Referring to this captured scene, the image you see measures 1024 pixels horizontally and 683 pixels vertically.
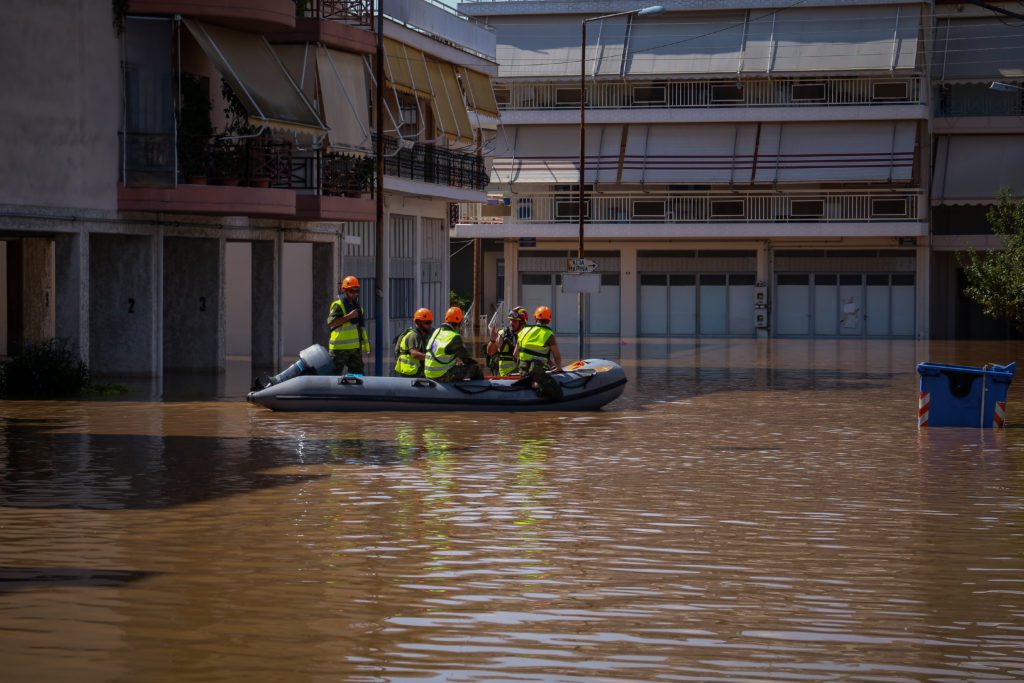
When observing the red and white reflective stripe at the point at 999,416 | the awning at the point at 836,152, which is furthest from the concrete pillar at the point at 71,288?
the awning at the point at 836,152

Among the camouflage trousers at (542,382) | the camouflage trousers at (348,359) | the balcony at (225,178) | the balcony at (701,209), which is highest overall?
the balcony at (701,209)

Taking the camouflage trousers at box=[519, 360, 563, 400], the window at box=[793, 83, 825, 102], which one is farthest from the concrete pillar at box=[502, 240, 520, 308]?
the camouflage trousers at box=[519, 360, 563, 400]

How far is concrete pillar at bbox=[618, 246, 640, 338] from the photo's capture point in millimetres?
64938

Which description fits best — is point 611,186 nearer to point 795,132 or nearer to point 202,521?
point 795,132

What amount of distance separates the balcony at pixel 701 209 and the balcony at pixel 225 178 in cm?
2807

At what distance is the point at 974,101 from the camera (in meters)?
63.7

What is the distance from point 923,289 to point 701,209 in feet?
27.9

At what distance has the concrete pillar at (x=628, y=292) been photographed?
64938 mm

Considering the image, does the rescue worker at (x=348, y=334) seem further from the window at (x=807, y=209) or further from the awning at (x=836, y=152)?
the window at (x=807, y=209)

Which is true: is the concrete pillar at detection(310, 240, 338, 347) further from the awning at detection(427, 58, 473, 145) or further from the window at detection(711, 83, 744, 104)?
the window at detection(711, 83, 744, 104)

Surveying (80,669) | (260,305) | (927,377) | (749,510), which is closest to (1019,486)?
(749,510)

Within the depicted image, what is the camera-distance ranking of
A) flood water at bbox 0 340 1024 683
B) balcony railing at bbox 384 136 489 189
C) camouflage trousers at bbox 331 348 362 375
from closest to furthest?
flood water at bbox 0 340 1024 683
camouflage trousers at bbox 331 348 362 375
balcony railing at bbox 384 136 489 189

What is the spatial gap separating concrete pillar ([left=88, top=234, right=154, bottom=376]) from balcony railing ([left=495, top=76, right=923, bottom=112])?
34366 millimetres

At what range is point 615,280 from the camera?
65.4 metres
